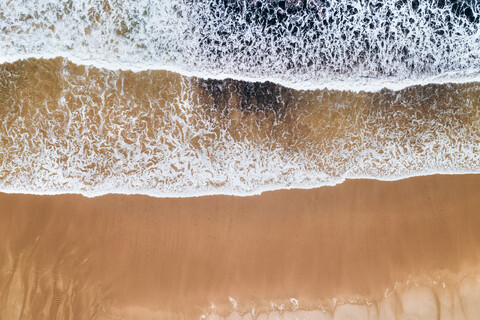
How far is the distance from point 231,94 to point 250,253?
1988 mm

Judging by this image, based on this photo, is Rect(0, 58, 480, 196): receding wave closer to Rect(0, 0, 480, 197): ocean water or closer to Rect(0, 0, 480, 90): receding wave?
Rect(0, 0, 480, 197): ocean water

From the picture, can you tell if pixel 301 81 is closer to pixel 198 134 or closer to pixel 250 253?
pixel 198 134

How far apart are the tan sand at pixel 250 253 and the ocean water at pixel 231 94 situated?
26cm

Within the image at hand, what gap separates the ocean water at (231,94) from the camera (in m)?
3.97

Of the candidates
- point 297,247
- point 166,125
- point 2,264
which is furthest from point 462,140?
point 2,264

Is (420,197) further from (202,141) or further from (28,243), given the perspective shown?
(28,243)

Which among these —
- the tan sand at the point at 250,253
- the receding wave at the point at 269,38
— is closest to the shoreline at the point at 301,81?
the receding wave at the point at 269,38

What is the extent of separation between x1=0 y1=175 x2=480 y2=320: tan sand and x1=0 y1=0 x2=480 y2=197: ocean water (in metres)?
0.26

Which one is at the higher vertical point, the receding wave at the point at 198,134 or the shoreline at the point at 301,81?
the shoreline at the point at 301,81

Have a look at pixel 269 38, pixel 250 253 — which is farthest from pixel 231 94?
pixel 250 253

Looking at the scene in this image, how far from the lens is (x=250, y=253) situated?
4070 millimetres

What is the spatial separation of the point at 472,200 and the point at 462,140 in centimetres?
78

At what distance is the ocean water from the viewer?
3.97 meters

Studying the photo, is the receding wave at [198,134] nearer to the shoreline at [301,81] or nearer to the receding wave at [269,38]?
the shoreline at [301,81]
